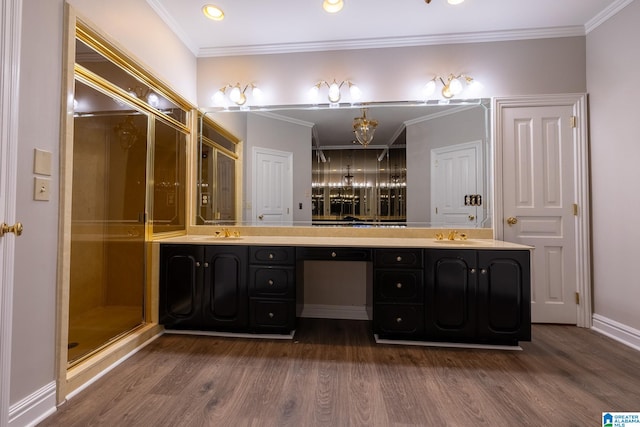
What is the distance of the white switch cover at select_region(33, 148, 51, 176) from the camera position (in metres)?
1.32

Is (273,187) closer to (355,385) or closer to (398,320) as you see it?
(398,320)

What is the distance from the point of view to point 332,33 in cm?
256

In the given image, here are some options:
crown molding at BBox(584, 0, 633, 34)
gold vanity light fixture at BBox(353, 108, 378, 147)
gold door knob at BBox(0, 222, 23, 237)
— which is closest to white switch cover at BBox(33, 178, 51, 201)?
A: gold door knob at BBox(0, 222, 23, 237)

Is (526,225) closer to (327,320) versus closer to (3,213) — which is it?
(327,320)

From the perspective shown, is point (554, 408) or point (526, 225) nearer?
point (554, 408)

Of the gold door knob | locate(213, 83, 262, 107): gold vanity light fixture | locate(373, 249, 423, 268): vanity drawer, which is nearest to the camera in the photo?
the gold door knob

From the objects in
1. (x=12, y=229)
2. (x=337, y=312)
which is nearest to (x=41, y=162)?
Result: (x=12, y=229)

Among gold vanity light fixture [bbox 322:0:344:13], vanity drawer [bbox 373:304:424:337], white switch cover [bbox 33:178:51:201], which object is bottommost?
vanity drawer [bbox 373:304:424:337]

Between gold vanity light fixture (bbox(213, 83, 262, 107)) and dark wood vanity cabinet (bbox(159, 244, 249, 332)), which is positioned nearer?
dark wood vanity cabinet (bbox(159, 244, 249, 332))

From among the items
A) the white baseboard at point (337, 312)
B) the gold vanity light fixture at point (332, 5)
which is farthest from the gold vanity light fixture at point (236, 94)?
the white baseboard at point (337, 312)

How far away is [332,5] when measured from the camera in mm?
2145

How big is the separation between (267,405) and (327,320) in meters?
1.25

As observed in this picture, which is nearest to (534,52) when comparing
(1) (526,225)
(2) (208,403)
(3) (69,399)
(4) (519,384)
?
(1) (526,225)

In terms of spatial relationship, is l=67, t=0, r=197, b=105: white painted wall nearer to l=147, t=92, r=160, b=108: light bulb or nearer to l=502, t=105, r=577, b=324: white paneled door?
l=147, t=92, r=160, b=108: light bulb
